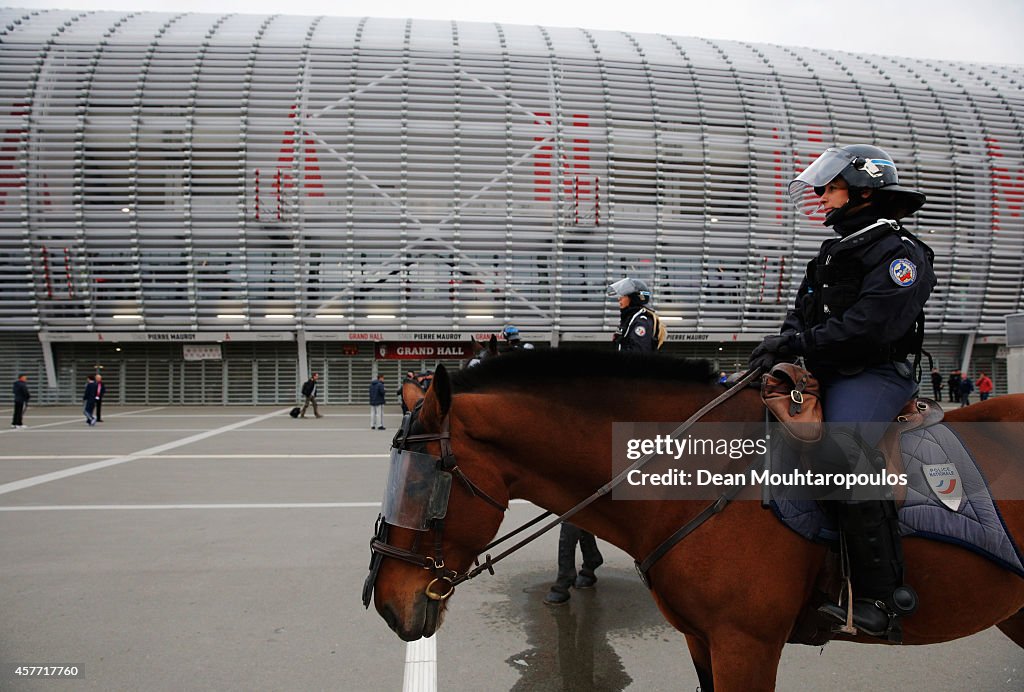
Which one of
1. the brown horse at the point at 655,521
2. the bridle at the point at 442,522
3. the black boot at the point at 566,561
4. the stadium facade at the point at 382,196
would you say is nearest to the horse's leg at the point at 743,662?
the brown horse at the point at 655,521

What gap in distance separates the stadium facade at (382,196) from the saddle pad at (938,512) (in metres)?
23.2

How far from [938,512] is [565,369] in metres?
1.48

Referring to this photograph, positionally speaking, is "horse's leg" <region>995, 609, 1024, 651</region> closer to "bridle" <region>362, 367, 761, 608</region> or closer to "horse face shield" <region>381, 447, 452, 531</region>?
"bridle" <region>362, 367, 761, 608</region>

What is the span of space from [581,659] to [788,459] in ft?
7.52

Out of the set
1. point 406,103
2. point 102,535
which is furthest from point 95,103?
point 102,535

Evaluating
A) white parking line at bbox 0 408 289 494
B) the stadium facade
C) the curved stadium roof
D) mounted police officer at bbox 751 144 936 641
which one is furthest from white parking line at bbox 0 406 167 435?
mounted police officer at bbox 751 144 936 641

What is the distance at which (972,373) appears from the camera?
29.9 metres

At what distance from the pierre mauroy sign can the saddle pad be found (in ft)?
81.3

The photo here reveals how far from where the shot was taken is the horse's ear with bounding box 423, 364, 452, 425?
2059 mm

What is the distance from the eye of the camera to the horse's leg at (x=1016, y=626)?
2.70m

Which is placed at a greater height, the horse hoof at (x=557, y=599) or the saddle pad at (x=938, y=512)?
the saddle pad at (x=938, y=512)

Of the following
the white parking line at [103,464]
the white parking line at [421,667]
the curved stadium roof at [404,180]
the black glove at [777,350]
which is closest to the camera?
the black glove at [777,350]

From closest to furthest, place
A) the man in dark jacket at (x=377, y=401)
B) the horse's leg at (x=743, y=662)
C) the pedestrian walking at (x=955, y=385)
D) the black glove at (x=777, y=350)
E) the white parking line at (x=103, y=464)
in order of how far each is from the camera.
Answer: the horse's leg at (x=743, y=662), the black glove at (x=777, y=350), the white parking line at (x=103, y=464), the man in dark jacket at (x=377, y=401), the pedestrian walking at (x=955, y=385)

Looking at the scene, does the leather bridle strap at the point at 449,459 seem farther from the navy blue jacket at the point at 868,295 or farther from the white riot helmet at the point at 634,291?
the white riot helmet at the point at 634,291
